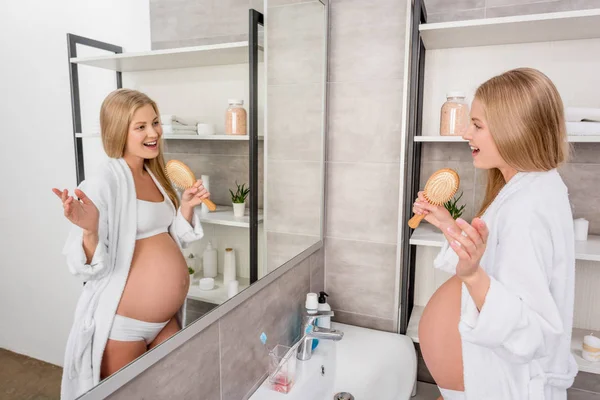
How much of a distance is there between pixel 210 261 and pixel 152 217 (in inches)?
7.8

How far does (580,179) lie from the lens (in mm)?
1478

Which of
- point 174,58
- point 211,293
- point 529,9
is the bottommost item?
point 211,293

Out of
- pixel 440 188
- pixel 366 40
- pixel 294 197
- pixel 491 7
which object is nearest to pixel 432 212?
pixel 440 188

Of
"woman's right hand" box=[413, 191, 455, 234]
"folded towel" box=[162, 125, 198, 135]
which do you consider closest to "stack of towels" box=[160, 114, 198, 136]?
"folded towel" box=[162, 125, 198, 135]

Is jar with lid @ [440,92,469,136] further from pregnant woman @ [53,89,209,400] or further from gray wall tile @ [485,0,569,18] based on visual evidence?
pregnant woman @ [53,89,209,400]

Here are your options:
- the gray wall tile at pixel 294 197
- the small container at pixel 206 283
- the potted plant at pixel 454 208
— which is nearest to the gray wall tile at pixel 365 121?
the gray wall tile at pixel 294 197

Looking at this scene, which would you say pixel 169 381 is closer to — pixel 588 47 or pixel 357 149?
pixel 357 149

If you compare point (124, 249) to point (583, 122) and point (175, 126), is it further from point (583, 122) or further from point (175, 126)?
point (583, 122)

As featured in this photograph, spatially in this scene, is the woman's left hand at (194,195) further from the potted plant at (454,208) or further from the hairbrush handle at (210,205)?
the potted plant at (454,208)

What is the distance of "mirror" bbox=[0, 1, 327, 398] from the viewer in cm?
65

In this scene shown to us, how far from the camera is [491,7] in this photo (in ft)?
4.93

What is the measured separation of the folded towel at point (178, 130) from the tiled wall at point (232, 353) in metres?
0.45

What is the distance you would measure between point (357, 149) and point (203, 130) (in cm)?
81

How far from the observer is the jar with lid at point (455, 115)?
1.40 m
